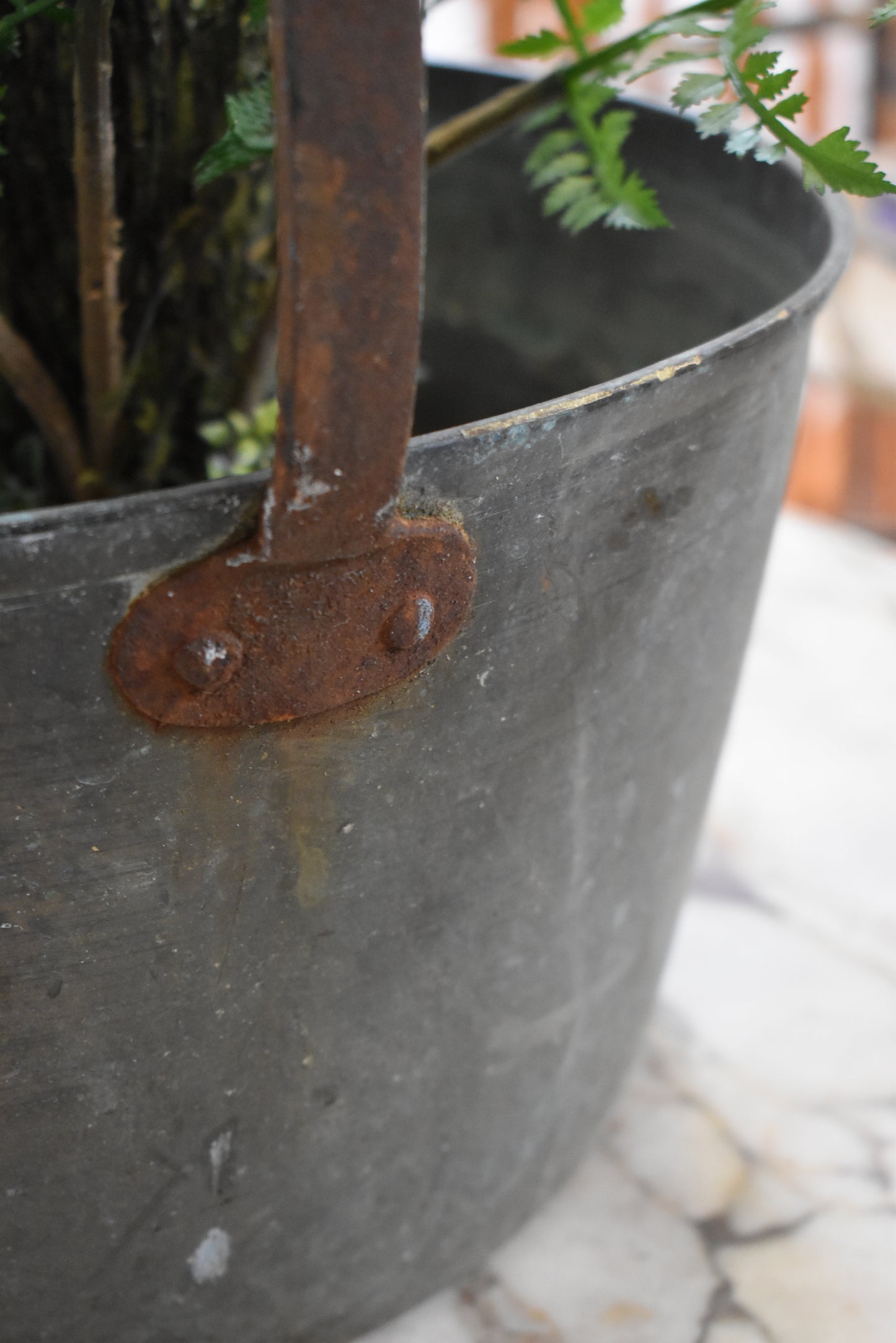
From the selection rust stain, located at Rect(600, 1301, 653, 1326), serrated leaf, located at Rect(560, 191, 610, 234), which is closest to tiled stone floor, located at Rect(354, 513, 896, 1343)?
rust stain, located at Rect(600, 1301, 653, 1326)

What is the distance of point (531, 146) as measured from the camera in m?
0.90

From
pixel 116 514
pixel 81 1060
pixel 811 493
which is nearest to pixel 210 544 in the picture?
pixel 116 514

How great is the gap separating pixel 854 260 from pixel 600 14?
1.56 metres

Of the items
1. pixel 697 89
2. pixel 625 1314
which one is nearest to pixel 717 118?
pixel 697 89

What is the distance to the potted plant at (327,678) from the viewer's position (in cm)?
38

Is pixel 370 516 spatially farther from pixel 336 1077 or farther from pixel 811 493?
pixel 811 493

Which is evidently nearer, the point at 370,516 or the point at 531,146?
the point at 370,516

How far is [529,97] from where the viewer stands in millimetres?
593

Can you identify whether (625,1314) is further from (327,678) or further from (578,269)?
(578,269)

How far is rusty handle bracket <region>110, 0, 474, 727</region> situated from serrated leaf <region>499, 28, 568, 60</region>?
255 millimetres

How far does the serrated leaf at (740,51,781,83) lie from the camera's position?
0.44 metres

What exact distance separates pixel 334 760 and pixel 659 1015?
1.68ft

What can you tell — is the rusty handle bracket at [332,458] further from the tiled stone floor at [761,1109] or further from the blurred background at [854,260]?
the blurred background at [854,260]

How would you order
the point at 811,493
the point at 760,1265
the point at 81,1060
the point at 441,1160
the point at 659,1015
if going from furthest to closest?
the point at 811,493, the point at 659,1015, the point at 760,1265, the point at 441,1160, the point at 81,1060
